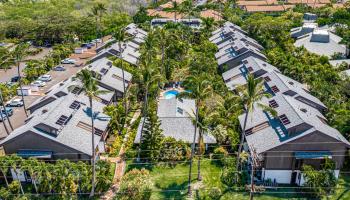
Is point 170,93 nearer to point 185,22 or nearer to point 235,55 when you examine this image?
point 235,55

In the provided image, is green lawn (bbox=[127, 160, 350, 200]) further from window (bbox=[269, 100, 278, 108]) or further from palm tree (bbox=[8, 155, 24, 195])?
palm tree (bbox=[8, 155, 24, 195])

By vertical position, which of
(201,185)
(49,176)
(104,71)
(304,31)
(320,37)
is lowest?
(201,185)

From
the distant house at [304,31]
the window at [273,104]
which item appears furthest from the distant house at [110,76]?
the distant house at [304,31]

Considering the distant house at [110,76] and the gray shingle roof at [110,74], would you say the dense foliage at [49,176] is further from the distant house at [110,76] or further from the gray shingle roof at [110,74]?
the gray shingle roof at [110,74]

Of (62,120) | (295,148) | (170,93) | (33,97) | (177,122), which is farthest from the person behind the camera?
(170,93)

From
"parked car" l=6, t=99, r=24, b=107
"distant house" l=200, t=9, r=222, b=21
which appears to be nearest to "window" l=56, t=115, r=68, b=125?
"parked car" l=6, t=99, r=24, b=107

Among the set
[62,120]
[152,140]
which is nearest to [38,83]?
[62,120]
